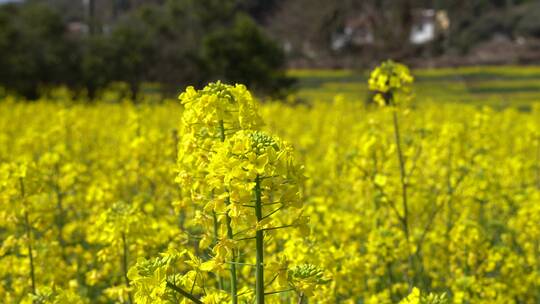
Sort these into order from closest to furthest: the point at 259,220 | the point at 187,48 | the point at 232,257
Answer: the point at 259,220 < the point at 232,257 < the point at 187,48

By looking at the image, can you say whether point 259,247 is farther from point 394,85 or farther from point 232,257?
point 394,85

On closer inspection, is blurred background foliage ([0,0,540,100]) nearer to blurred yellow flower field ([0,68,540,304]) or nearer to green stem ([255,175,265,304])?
blurred yellow flower field ([0,68,540,304])

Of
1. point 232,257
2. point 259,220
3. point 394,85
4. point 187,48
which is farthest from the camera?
point 187,48

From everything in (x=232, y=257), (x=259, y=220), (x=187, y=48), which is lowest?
(x=232, y=257)

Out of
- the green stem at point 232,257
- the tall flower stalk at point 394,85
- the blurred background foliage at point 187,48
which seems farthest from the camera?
the blurred background foliage at point 187,48

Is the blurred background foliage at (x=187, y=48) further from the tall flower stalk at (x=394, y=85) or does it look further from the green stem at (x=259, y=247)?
the green stem at (x=259, y=247)

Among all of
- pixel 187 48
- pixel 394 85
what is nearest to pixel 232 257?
pixel 394 85

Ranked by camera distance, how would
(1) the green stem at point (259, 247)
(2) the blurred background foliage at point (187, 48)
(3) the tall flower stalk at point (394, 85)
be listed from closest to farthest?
1. (1) the green stem at point (259, 247)
2. (3) the tall flower stalk at point (394, 85)
3. (2) the blurred background foliage at point (187, 48)

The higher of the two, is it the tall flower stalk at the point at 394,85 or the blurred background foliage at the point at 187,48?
the blurred background foliage at the point at 187,48

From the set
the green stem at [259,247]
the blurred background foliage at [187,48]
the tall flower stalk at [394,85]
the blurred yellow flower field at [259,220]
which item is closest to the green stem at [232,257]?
the blurred yellow flower field at [259,220]

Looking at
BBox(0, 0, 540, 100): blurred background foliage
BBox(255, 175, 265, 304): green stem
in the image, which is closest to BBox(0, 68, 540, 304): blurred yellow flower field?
BBox(255, 175, 265, 304): green stem

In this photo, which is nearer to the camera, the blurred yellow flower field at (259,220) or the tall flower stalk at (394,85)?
the blurred yellow flower field at (259,220)

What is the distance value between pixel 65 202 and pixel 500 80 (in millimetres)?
24835

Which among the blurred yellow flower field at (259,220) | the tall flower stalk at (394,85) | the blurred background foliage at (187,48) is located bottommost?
the blurred yellow flower field at (259,220)
